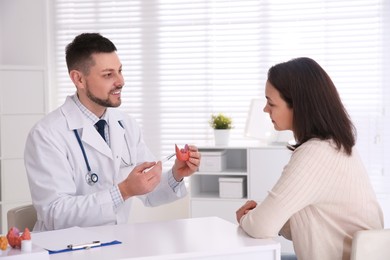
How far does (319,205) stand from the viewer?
2.43 meters

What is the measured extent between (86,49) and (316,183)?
1434 millimetres

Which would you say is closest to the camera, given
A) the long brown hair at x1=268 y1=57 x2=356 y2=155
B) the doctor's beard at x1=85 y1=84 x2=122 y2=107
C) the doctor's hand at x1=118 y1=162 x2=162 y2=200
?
the long brown hair at x1=268 y1=57 x2=356 y2=155

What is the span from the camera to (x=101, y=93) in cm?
318

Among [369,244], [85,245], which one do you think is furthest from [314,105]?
[85,245]

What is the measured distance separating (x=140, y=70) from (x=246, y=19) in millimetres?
1054

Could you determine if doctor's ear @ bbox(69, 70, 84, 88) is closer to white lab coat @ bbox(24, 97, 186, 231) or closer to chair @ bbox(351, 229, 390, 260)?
white lab coat @ bbox(24, 97, 186, 231)

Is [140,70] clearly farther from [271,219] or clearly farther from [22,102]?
[271,219]

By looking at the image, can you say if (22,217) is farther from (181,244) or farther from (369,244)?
(369,244)

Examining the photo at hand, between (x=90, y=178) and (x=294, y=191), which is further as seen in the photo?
(x=90, y=178)

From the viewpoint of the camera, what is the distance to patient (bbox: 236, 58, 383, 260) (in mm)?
2365

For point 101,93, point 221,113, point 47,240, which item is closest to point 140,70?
point 221,113

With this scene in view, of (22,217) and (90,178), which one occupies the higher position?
(90,178)

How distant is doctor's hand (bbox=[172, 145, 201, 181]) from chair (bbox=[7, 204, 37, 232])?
2.31 feet

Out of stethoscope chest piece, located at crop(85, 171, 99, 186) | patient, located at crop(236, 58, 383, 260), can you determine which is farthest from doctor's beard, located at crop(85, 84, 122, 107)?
patient, located at crop(236, 58, 383, 260)
